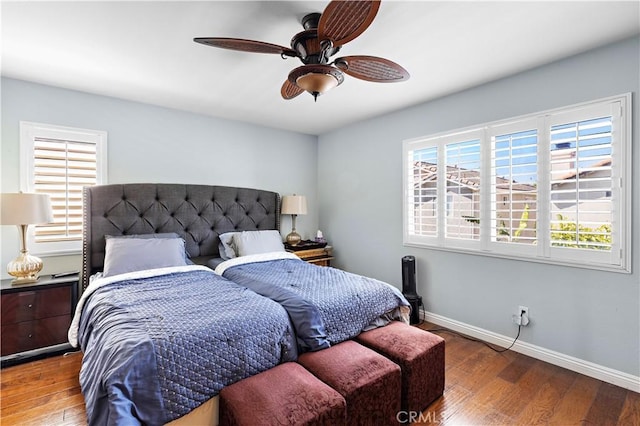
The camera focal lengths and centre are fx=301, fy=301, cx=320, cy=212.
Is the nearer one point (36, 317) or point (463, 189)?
point (36, 317)

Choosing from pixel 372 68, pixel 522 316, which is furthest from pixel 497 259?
pixel 372 68

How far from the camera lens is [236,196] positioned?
3.74 metres

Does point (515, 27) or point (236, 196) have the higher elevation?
point (515, 27)

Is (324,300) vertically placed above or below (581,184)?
below

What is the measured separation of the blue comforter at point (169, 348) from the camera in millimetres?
1271

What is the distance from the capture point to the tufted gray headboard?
9.34ft

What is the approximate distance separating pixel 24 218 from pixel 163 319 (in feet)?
5.78

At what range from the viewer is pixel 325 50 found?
179 cm

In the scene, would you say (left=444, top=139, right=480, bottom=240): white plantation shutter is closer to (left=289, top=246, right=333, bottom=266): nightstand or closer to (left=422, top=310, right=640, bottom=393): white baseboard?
(left=422, top=310, right=640, bottom=393): white baseboard

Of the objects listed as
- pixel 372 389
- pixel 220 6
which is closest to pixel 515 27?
pixel 220 6

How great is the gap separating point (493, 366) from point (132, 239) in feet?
10.6

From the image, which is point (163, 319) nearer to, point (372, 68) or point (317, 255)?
point (372, 68)

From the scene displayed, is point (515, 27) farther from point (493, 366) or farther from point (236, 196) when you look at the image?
point (236, 196)

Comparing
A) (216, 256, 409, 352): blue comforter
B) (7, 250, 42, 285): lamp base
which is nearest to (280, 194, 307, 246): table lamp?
(216, 256, 409, 352): blue comforter
